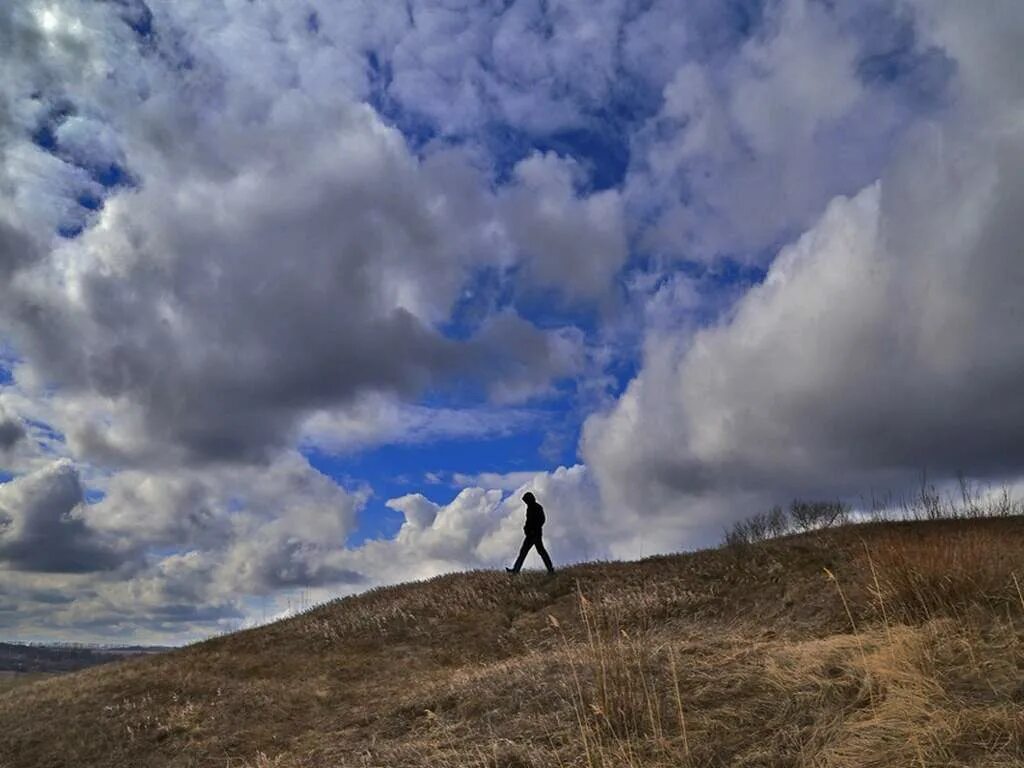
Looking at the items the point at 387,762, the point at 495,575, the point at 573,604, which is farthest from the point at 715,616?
the point at 387,762

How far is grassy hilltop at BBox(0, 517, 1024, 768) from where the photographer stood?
6.36m

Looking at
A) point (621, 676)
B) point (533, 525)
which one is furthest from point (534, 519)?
point (621, 676)

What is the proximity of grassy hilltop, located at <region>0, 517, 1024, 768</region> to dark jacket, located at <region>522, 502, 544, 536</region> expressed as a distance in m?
1.51

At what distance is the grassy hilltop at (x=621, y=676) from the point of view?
6359 millimetres

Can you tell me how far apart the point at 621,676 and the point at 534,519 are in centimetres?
1425

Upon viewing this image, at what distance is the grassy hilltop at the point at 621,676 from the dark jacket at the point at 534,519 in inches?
59.3

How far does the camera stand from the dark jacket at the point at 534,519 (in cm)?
2181

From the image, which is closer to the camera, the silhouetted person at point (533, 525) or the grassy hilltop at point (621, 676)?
the grassy hilltop at point (621, 676)

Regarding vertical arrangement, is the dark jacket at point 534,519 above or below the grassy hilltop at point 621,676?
above

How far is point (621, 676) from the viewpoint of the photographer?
25.0ft

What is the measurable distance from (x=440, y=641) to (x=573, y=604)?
3.46 m

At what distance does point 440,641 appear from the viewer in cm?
1870

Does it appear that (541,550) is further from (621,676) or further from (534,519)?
(621,676)

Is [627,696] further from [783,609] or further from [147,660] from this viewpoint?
[147,660]
